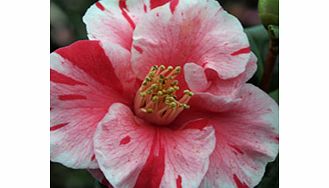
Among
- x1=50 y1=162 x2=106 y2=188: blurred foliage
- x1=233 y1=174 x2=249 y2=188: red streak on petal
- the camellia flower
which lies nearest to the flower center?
the camellia flower

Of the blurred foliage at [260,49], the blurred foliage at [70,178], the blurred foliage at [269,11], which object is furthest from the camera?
the blurred foliage at [70,178]

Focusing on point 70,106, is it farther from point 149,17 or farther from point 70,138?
point 149,17

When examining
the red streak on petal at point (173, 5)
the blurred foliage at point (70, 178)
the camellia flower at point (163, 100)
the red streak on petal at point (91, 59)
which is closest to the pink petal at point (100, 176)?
the camellia flower at point (163, 100)

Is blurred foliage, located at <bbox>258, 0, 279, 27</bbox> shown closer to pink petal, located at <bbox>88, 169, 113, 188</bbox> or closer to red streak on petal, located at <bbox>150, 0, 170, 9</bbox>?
red streak on petal, located at <bbox>150, 0, 170, 9</bbox>

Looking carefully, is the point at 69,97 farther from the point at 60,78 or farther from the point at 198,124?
the point at 198,124

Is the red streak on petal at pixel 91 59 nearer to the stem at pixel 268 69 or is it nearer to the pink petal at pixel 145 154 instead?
the pink petal at pixel 145 154
